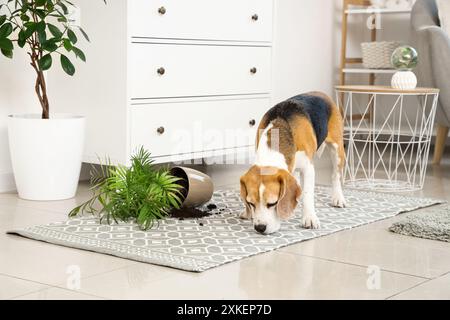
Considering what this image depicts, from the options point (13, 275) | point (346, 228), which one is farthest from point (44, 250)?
point (346, 228)

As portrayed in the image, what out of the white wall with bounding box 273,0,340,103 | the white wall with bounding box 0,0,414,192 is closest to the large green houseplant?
the white wall with bounding box 0,0,414,192

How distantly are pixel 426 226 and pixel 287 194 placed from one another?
583 mm

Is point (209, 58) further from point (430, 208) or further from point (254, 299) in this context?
point (254, 299)

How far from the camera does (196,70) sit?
12.4 feet

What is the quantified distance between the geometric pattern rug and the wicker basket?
198 centimetres

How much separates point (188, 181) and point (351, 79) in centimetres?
285

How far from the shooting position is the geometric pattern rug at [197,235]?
2.42m

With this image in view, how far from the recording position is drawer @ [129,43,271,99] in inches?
136

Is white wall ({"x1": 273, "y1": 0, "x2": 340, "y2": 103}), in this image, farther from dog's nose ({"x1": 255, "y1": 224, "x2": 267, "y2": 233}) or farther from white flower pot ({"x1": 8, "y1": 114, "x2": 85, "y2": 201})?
dog's nose ({"x1": 255, "y1": 224, "x2": 267, "y2": 233})

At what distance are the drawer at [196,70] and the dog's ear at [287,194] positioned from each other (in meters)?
1.03

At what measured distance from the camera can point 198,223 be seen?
2922 millimetres

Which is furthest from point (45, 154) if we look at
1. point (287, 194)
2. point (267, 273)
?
point (267, 273)

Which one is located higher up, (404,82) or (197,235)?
(404,82)

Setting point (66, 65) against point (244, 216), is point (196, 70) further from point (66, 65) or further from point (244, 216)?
point (244, 216)
